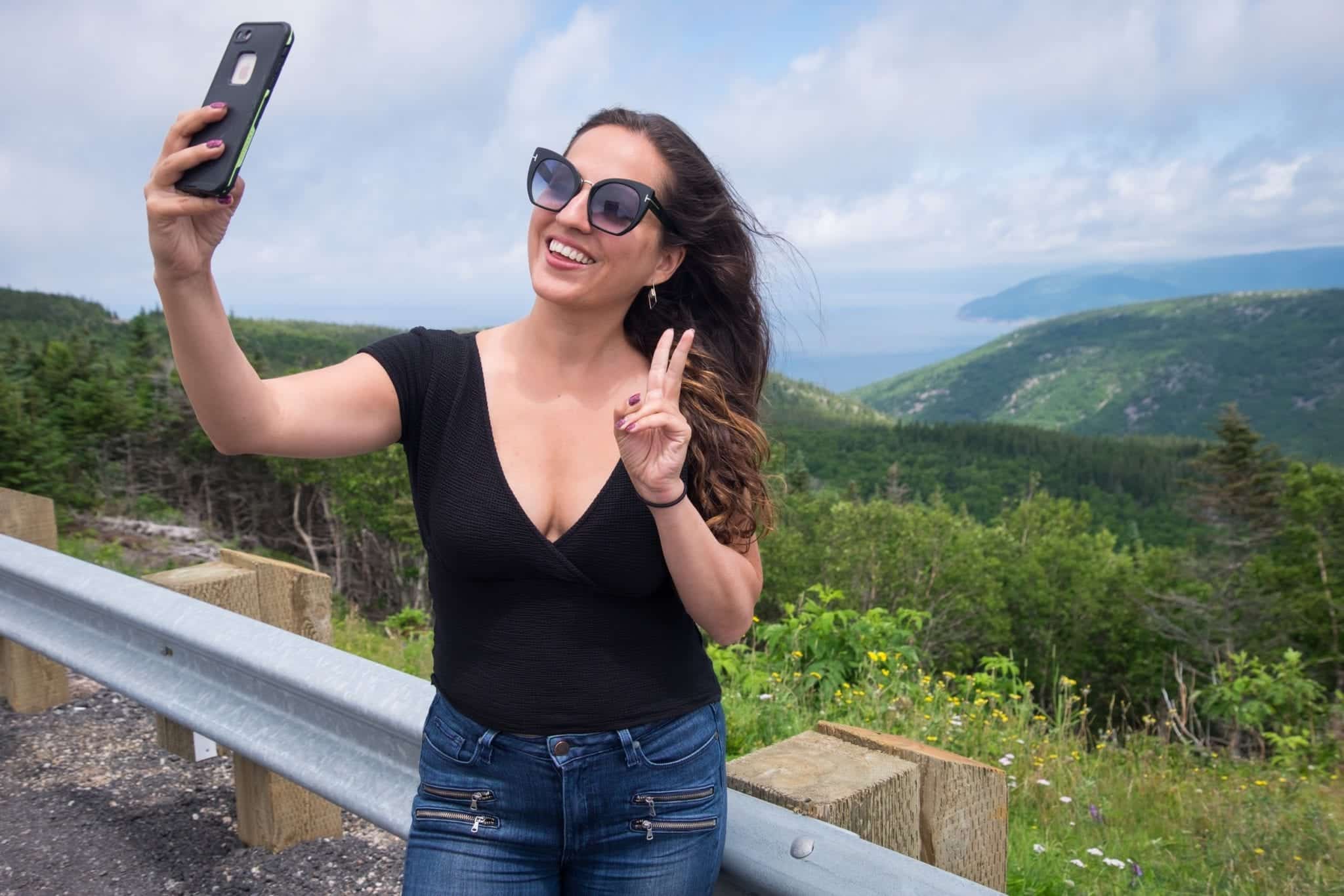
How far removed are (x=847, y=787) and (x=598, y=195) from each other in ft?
3.31

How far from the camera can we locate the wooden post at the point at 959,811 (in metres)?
1.65

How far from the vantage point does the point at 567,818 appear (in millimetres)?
1565

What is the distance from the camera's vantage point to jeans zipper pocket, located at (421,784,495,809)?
5.15ft

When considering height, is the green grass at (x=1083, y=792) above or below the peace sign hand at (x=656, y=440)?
below

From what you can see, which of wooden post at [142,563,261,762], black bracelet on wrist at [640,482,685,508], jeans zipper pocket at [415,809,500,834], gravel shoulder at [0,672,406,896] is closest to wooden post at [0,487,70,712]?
gravel shoulder at [0,672,406,896]

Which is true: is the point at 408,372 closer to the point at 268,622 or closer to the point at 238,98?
the point at 238,98

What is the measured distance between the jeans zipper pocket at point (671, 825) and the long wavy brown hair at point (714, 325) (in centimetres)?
44

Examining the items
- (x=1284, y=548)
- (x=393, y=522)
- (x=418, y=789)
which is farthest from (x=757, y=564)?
(x=1284, y=548)

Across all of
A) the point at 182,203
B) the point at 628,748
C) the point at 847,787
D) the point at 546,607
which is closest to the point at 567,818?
the point at 628,748

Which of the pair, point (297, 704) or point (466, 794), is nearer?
point (466, 794)

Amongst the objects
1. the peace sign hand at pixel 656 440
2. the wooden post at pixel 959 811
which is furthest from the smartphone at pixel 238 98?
the wooden post at pixel 959 811

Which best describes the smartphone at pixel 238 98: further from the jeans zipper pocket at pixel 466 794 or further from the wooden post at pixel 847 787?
the wooden post at pixel 847 787

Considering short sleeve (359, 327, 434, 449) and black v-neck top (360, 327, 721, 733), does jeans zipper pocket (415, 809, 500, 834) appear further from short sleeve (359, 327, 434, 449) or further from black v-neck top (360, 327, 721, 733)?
short sleeve (359, 327, 434, 449)

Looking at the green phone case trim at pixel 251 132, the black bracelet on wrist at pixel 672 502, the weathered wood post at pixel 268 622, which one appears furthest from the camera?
the weathered wood post at pixel 268 622
